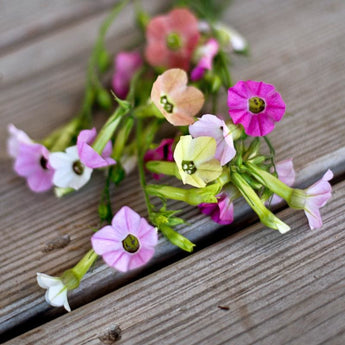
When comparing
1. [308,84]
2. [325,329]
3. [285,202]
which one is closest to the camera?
[325,329]

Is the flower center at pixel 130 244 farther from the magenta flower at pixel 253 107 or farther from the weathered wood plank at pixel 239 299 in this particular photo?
the magenta flower at pixel 253 107

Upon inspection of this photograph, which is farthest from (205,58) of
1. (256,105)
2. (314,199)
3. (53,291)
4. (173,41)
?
(53,291)

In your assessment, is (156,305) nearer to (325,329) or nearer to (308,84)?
(325,329)

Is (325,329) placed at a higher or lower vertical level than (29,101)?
lower

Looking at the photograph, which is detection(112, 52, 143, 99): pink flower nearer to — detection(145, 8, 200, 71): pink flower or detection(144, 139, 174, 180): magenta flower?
detection(145, 8, 200, 71): pink flower

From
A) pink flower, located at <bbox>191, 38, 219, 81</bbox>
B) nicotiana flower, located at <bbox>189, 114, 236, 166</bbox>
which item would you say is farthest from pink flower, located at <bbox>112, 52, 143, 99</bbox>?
nicotiana flower, located at <bbox>189, 114, 236, 166</bbox>

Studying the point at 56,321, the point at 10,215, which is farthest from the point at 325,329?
the point at 10,215

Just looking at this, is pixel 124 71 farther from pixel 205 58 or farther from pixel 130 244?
pixel 130 244
